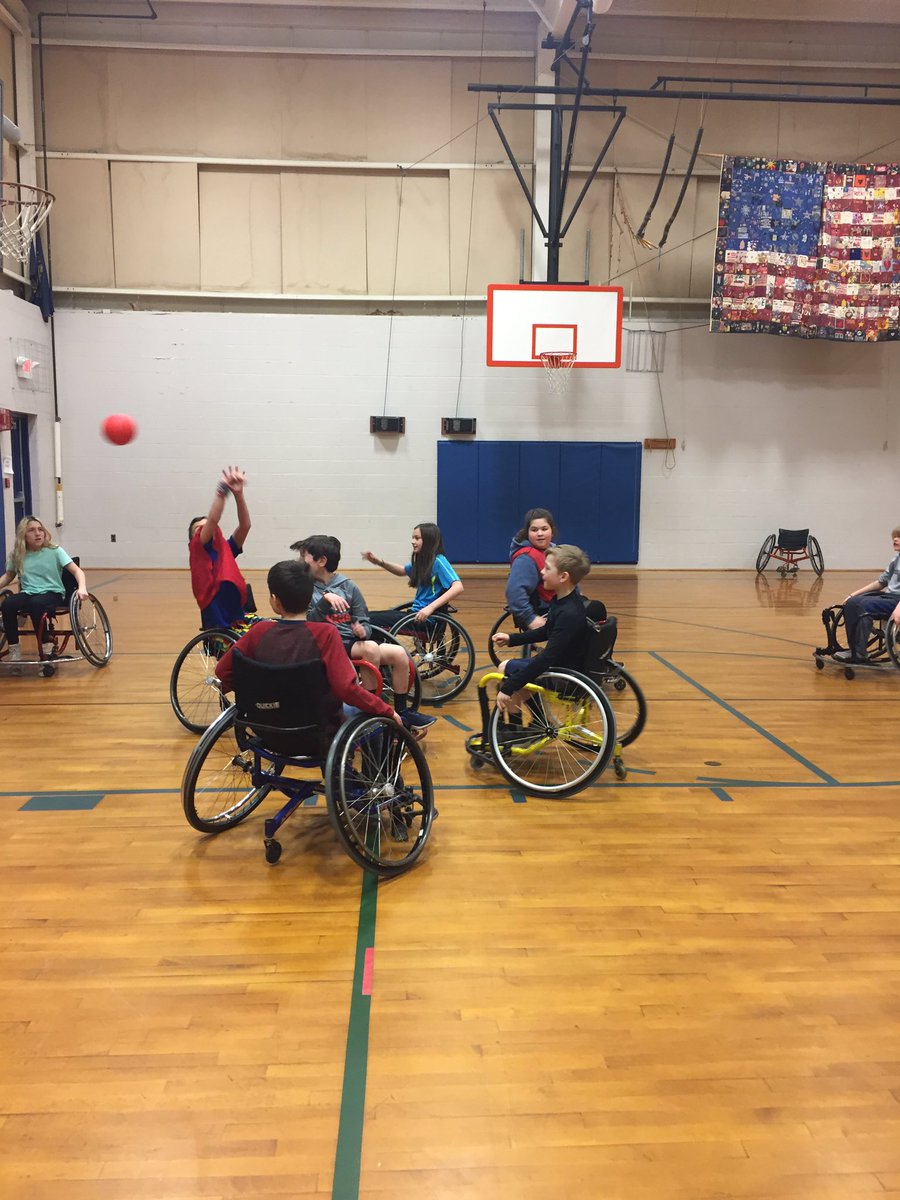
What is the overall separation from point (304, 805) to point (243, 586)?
1404mm

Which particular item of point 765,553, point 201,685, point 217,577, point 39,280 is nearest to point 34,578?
point 201,685

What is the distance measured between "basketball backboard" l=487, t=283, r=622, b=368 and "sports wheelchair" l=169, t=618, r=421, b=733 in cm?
594

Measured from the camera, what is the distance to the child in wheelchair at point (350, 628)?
11.1 feet

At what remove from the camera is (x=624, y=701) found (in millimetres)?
4371

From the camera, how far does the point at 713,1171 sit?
4.87ft

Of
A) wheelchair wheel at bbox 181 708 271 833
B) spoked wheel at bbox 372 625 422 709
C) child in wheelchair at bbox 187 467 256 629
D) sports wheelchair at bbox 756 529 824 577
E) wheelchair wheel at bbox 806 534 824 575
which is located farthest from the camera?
wheelchair wheel at bbox 806 534 824 575

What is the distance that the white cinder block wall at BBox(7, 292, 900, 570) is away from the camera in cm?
1000

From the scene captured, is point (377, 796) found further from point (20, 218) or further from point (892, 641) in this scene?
point (20, 218)

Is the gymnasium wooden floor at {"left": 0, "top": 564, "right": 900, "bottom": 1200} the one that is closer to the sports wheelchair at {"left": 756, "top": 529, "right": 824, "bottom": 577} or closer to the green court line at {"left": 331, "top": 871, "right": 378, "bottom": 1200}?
the green court line at {"left": 331, "top": 871, "right": 378, "bottom": 1200}

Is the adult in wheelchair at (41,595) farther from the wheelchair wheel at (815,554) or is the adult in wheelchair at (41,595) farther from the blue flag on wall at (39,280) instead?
the wheelchair wheel at (815,554)

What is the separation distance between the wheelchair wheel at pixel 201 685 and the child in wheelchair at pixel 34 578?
106 centimetres

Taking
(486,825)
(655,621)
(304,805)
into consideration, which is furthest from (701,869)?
(655,621)

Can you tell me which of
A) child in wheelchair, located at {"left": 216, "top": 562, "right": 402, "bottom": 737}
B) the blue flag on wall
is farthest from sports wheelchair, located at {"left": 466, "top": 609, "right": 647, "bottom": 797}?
the blue flag on wall

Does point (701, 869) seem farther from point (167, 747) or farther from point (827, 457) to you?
point (827, 457)
